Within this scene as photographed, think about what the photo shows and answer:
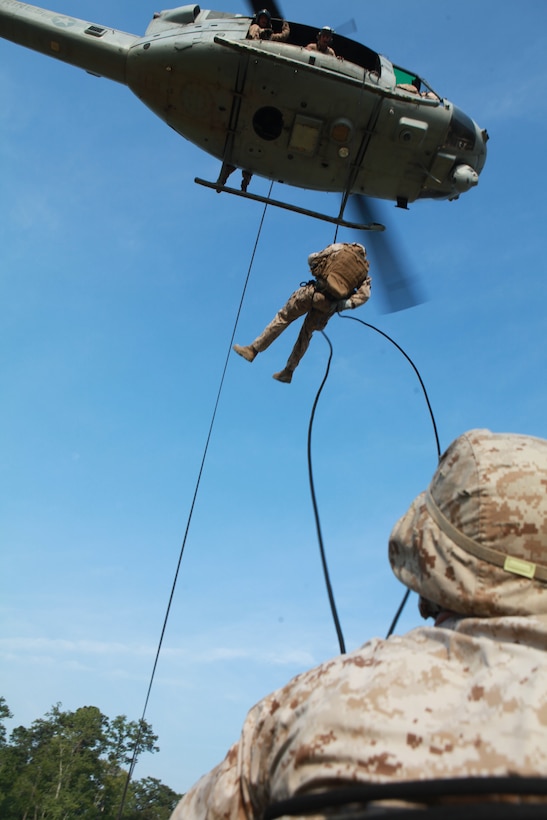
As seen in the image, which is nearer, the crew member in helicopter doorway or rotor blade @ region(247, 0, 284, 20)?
the crew member in helicopter doorway

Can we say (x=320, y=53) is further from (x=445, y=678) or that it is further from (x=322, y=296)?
(x=445, y=678)

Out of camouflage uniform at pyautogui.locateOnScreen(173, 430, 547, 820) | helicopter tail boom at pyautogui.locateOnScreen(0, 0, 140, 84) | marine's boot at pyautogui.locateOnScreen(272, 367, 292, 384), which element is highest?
helicopter tail boom at pyautogui.locateOnScreen(0, 0, 140, 84)

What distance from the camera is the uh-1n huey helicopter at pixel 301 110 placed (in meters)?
9.11

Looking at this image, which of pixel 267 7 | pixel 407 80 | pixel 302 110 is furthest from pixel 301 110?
pixel 267 7

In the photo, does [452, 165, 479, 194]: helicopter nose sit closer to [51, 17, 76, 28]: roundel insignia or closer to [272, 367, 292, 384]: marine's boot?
[272, 367, 292, 384]: marine's boot

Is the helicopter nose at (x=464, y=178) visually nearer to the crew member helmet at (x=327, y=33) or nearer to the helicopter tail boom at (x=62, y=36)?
the crew member helmet at (x=327, y=33)

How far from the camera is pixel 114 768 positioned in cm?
4172

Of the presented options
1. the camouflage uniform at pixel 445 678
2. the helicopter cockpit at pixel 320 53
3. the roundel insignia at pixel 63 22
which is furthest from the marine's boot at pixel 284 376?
the roundel insignia at pixel 63 22

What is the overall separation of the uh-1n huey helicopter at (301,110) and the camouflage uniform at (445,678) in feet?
24.4

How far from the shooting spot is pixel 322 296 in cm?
698

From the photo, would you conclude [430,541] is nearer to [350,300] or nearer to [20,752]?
[350,300]

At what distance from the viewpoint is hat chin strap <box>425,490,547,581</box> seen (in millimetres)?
1479

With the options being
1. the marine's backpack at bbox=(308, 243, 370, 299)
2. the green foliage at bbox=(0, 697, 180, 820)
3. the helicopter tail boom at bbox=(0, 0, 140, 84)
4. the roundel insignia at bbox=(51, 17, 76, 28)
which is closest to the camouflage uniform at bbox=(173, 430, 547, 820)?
the marine's backpack at bbox=(308, 243, 370, 299)

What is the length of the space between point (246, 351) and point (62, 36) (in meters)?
6.78
